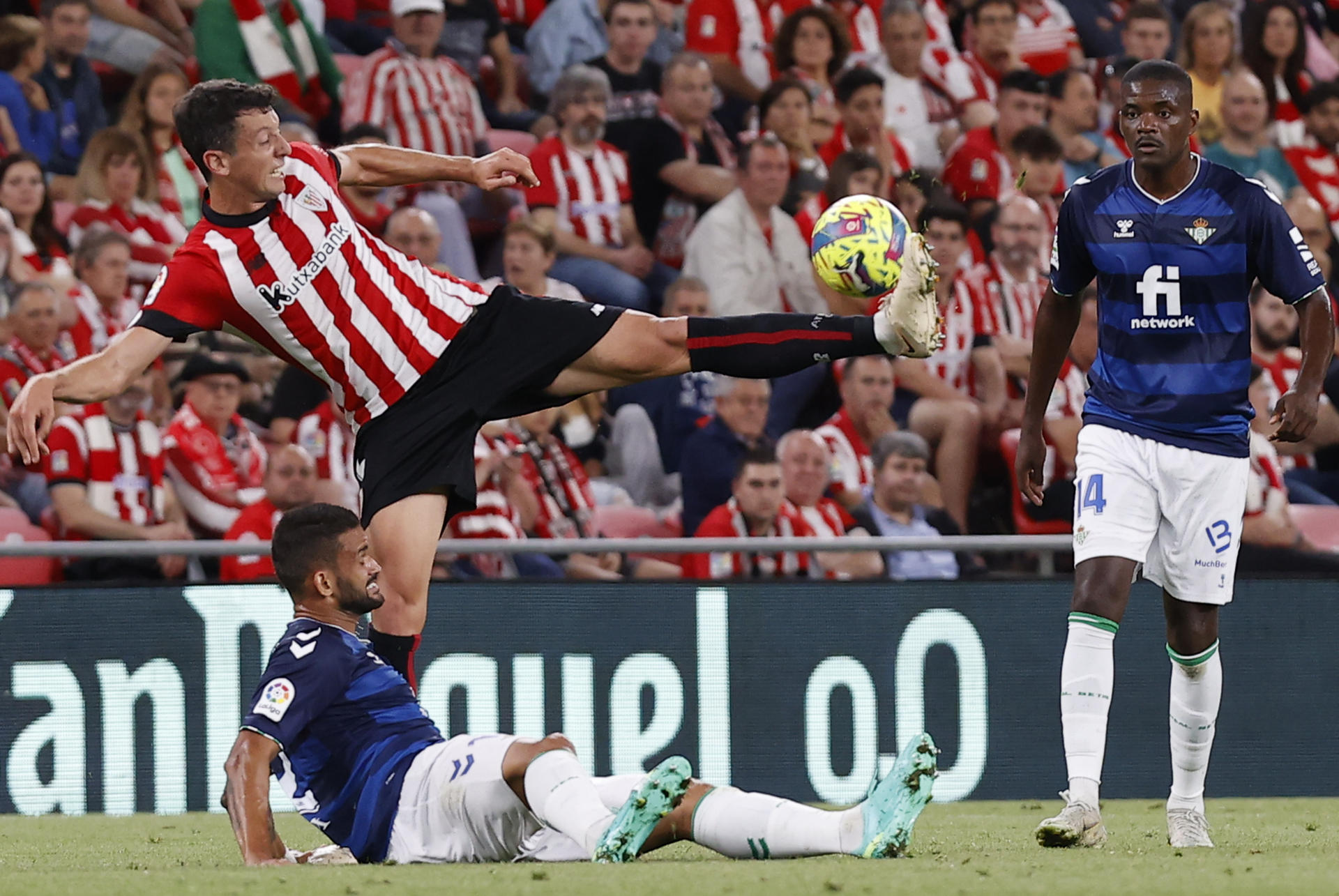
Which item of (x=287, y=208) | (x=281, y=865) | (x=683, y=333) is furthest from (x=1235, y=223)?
(x=281, y=865)

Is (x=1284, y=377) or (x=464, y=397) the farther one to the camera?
(x=1284, y=377)

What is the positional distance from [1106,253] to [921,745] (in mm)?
1731

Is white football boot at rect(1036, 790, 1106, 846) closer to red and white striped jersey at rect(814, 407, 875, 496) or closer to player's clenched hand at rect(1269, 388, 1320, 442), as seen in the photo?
player's clenched hand at rect(1269, 388, 1320, 442)

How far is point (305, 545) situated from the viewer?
17.3 feet

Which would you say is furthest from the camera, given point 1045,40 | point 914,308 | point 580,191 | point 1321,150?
point 1045,40

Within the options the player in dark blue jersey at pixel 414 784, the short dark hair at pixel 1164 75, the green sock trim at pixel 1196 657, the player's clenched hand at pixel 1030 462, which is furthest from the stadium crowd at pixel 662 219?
the short dark hair at pixel 1164 75

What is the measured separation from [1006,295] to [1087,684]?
557cm

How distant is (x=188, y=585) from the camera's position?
327 inches

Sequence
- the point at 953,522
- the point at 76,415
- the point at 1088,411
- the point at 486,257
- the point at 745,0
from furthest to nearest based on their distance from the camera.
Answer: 1. the point at 745,0
2. the point at 486,257
3. the point at 953,522
4. the point at 76,415
5. the point at 1088,411

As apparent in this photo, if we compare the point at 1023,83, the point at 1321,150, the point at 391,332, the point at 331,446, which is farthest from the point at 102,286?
the point at 1321,150

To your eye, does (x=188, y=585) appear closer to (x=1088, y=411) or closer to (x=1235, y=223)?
(x=1088, y=411)

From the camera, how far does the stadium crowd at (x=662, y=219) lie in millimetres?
9156

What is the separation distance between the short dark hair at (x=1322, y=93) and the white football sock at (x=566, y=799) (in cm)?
946

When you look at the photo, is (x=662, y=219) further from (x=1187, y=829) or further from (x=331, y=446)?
(x=1187, y=829)
